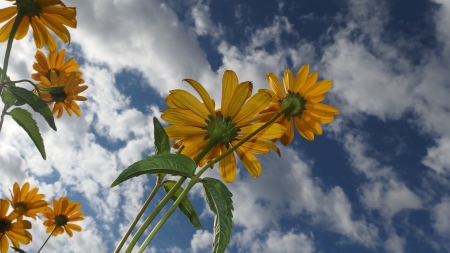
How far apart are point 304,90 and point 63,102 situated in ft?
7.85

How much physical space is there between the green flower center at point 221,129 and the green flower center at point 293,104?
316 mm

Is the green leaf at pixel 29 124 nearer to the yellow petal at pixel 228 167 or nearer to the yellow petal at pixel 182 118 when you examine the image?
the yellow petal at pixel 182 118

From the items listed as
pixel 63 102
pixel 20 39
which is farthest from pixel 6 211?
pixel 20 39

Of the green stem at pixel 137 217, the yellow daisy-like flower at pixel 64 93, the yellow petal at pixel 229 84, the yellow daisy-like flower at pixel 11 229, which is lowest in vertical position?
the green stem at pixel 137 217

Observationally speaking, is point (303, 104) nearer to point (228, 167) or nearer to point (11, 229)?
point (228, 167)

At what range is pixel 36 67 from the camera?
326cm

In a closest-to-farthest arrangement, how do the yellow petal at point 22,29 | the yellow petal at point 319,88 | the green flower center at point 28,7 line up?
the green flower center at point 28,7, the yellow petal at point 319,88, the yellow petal at point 22,29

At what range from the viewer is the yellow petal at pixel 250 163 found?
1.71 m

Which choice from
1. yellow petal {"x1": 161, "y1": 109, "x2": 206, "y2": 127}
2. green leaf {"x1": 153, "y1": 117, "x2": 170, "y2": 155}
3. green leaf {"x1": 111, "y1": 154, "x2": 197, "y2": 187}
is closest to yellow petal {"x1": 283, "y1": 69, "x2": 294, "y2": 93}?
yellow petal {"x1": 161, "y1": 109, "x2": 206, "y2": 127}

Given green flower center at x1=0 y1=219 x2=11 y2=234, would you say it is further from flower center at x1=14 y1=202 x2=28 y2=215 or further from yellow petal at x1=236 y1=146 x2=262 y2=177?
yellow petal at x1=236 y1=146 x2=262 y2=177

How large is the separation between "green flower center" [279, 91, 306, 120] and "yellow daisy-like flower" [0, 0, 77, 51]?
109cm

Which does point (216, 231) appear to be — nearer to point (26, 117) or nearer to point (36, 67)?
point (26, 117)

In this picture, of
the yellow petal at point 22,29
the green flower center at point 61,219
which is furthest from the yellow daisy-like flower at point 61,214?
the yellow petal at point 22,29

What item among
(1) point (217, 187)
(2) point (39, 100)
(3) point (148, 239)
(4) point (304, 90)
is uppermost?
(4) point (304, 90)
